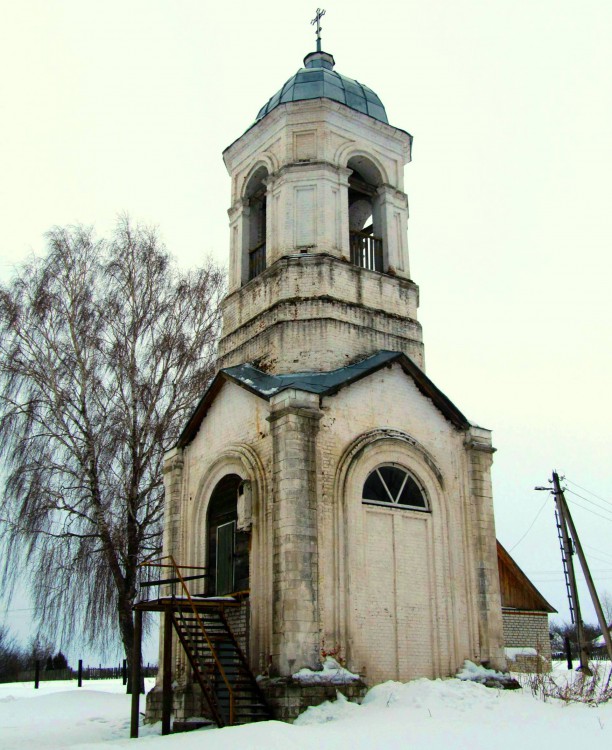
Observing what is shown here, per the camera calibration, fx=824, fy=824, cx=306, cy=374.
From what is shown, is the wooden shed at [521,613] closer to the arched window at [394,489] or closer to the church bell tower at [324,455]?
the church bell tower at [324,455]

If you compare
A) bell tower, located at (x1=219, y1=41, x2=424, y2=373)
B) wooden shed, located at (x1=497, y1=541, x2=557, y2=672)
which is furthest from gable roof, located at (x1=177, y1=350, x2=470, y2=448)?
wooden shed, located at (x1=497, y1=541, x2=557, y2=672)

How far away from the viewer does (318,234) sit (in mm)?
14695

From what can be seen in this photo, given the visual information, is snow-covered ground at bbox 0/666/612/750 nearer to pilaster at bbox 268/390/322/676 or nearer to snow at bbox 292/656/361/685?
snow at bbox 292/656/361/685

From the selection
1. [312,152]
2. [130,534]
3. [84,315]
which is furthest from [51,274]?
[312,152]

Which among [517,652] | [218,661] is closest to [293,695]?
[218,661]

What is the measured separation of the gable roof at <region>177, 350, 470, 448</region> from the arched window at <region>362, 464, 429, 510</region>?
1445mm

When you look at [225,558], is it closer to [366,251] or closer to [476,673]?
[476,673]

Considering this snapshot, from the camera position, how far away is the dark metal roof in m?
15.8

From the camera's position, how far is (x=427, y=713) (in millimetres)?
10195

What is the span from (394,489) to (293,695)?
11.9ft

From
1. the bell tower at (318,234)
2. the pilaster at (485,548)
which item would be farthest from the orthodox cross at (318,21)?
the pilaster at (485,548)

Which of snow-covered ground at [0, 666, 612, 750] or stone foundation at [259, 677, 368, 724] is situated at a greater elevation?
stone foundation at [259, 677, 368, 724]

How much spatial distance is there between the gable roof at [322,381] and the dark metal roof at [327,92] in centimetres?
531

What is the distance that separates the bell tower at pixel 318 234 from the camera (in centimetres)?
1402
